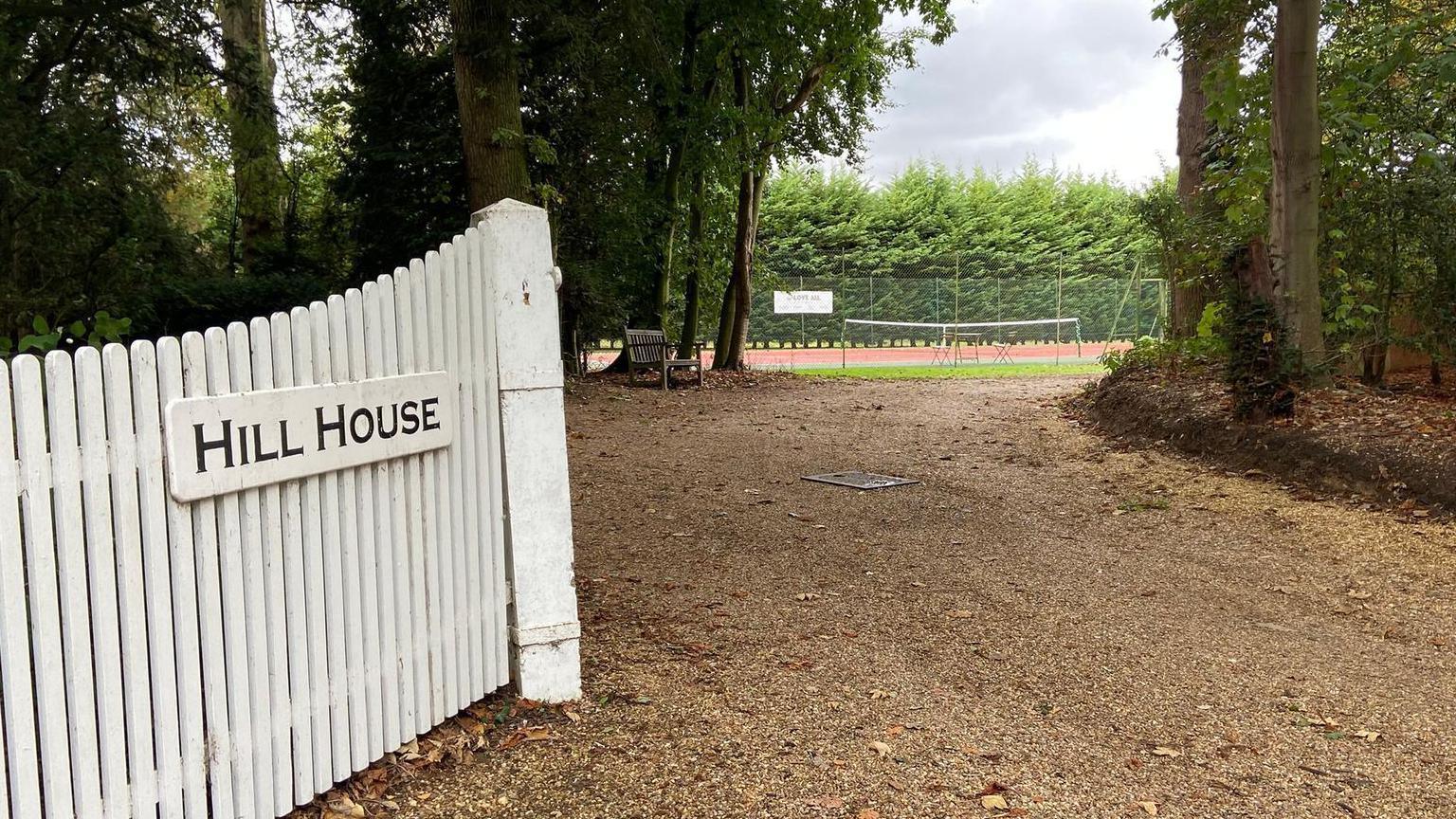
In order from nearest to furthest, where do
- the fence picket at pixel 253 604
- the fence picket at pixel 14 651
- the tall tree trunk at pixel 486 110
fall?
the fence picket at pixel 14 651 → the fence picket at pixel 253 604 → the tall tree trunk at pixel 486 110

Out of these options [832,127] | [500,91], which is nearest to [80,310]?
[500,91]

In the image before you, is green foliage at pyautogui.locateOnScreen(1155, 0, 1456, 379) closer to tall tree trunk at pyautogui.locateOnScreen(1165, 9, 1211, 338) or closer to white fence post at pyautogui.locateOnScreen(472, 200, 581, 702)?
tall tree trunk at pyautogui.locateOnScreen(1165, 9, 1211, 338)

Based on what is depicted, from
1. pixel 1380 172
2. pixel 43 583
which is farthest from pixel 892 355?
pixel 43 583

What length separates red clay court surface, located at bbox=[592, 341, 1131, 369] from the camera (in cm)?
2494

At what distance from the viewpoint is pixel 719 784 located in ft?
9.87

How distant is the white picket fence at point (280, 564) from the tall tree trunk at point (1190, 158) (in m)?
10.3

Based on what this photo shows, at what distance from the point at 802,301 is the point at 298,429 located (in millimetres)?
23290

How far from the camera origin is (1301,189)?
838 centimetres

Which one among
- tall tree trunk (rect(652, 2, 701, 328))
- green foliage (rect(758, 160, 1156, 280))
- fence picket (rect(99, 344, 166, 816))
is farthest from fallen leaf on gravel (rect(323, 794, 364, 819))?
green foliage (rect(758, 160, 1156, 280))

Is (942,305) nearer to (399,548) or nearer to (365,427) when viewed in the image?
(399,548)

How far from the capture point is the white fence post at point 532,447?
3.36m

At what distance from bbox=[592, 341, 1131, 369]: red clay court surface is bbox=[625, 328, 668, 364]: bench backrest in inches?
305

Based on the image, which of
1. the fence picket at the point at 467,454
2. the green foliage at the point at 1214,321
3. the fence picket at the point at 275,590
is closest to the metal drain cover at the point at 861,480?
the green foliage at the point at 1214,321

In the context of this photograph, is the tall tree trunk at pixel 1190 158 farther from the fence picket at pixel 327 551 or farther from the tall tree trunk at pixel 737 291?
the fence picket at pixel 327 551
